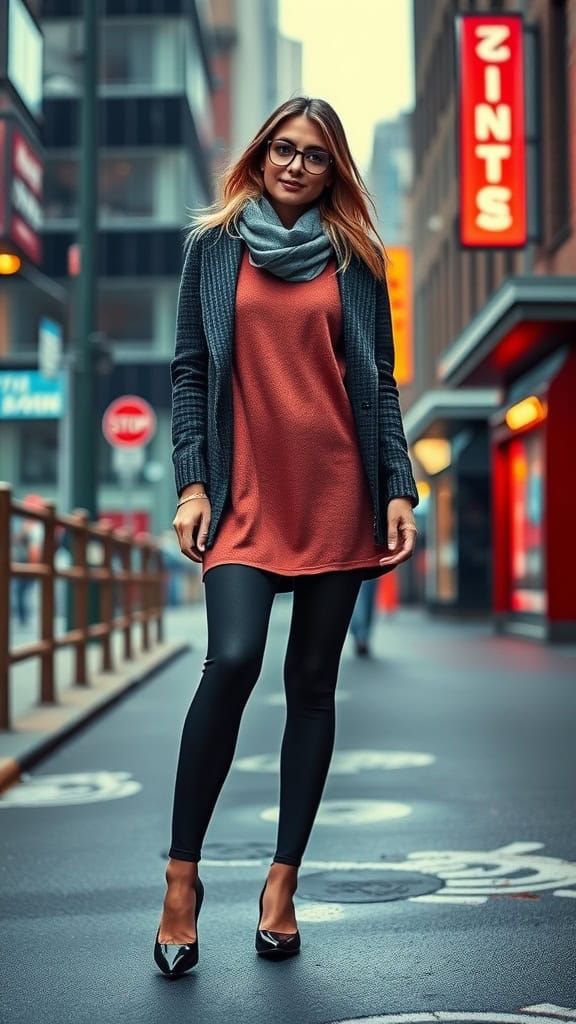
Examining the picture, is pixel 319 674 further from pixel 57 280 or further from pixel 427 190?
pixel 57 280

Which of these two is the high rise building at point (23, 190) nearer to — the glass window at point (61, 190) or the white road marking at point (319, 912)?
the white road marking at point (319, 912)

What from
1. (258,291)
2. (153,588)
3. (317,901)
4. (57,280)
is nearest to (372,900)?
(317,901)

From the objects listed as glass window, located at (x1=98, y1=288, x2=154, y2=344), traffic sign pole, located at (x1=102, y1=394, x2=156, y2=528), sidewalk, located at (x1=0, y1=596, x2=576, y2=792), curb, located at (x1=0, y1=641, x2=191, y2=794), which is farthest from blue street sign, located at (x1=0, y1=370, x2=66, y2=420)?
glass window, located at (x1=98, y1=288, x2=154, y2=344)

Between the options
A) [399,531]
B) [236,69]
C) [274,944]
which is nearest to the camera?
[274,944]

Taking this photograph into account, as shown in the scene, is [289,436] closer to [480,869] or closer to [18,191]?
Answer: [480,869]

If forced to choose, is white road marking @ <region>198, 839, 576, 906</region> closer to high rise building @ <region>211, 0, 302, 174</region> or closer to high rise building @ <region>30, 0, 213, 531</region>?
high rise building @ <region>30, 0, 213, 531</region>

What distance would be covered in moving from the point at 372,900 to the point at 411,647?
1254cm

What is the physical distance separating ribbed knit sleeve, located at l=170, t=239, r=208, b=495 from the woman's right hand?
0.30 ft

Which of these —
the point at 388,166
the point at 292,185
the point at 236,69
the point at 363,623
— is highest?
the point at 388,166

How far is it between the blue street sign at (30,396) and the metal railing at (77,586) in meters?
1.36

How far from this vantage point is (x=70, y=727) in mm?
8156

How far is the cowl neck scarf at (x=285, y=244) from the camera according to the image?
3.47 m

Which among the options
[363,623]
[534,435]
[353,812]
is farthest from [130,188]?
[353,812]

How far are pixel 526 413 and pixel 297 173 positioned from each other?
1537cm
